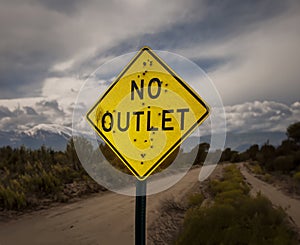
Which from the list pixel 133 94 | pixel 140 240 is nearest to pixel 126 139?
pixel 133 94

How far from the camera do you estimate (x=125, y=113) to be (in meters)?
3.17

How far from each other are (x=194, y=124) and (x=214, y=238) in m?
2.58

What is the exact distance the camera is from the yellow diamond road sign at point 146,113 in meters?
2.92

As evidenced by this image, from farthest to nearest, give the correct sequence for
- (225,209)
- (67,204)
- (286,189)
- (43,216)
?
1. (286,189)
2. (67,204)
3. (43,216)
4. (225,209)

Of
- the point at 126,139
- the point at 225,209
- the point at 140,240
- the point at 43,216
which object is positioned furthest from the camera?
the point at 43,216

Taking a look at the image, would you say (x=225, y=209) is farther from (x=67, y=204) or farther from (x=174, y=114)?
(x=67, y=204)

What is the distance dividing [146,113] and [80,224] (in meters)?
4.13

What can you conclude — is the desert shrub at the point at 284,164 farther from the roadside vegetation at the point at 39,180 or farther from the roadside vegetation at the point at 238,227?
the roadside vegetation at the point at 238,227

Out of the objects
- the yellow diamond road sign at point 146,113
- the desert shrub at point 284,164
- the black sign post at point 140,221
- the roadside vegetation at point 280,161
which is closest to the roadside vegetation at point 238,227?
the black sign post at point 140,221

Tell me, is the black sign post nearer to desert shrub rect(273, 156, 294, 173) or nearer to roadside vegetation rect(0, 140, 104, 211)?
roadside vegetation rect(0, 140, 104, 211)

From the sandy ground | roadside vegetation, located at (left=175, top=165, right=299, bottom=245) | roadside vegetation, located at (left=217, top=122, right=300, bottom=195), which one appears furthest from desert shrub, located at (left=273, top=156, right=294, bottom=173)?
roadside vegetation, located at (left=175, top=165, right=299, bottom=245)

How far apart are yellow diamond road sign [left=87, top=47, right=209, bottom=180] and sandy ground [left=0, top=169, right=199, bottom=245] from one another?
2.80 meters

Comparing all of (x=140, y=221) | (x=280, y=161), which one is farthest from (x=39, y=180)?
(x=280, y=161)

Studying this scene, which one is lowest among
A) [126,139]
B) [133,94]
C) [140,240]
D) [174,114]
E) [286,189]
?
[286,189]
